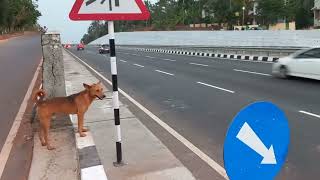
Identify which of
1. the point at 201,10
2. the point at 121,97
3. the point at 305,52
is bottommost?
the point at 121,97

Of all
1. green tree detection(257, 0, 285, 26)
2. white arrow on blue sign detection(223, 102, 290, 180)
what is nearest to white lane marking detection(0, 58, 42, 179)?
white arrow on blue sign detection(223, 102, 290, 180)

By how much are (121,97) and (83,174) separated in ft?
25.9

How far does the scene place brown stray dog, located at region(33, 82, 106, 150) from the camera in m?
6.86

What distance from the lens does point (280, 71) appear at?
17031 millimetres

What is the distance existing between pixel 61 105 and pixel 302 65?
10.9 m

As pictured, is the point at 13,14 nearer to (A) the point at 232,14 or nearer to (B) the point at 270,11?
(A) the point at 232,14

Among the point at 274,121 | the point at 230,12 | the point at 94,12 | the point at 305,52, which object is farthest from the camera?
the point at 230,12

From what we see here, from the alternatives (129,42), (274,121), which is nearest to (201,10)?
(129,42)

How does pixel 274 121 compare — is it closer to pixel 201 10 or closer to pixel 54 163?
pixel 54 163

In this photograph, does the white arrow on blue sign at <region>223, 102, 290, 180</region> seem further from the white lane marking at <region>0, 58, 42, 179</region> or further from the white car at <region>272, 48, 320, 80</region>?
the white car at <region>272, 48, 320, 80</region>

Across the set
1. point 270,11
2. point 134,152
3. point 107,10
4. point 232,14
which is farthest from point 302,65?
point 232,14

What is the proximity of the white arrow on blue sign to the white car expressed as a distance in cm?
1292

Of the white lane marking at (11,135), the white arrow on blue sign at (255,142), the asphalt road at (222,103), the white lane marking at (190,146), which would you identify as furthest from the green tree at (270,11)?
the white arrow on blue sign at (255,142)

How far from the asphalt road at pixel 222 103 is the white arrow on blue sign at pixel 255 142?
9.64ft
